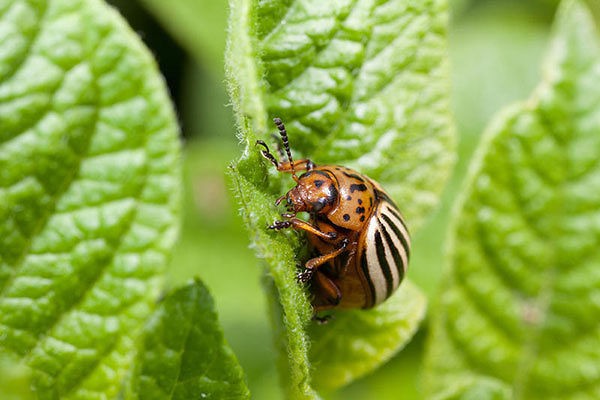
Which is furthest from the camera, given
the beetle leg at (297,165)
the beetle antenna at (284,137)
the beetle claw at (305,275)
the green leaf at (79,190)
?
the beetle leg at (297,165)

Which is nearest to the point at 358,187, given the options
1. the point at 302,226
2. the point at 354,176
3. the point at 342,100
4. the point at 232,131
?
the point at 354,176

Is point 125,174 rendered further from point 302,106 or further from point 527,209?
point 527,209

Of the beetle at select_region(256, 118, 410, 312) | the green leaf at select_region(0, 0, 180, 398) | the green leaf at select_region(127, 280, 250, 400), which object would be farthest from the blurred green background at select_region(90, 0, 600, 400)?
the green leaf at select_region(127, 280, 250, 400)

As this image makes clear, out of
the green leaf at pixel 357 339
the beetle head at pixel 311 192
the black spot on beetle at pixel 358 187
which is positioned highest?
the black spot on beetle at pixel 358 187

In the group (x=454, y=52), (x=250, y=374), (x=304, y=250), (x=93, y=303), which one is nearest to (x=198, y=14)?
(x=454, y=52)

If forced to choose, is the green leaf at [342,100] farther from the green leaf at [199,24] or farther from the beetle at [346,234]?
the green leaf at [199,24]

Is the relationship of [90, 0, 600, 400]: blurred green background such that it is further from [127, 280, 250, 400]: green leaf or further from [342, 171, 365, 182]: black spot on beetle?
[127, 280, 250, 400]: green leaf

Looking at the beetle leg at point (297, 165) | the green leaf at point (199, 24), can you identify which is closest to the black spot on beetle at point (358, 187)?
the beetle leg at point (297, 165)
